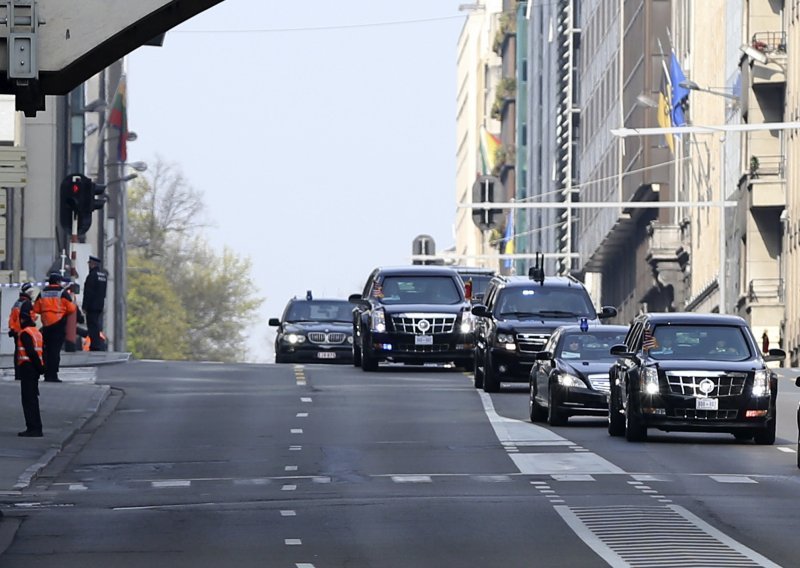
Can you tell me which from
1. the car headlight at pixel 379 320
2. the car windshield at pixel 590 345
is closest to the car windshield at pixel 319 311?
the car headlight at pixel 379 320

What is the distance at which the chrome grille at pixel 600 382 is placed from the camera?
33.1 m

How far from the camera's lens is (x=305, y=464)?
26.7 meters

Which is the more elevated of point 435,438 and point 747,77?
point 747,77

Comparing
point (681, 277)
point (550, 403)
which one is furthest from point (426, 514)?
point (681, 277)

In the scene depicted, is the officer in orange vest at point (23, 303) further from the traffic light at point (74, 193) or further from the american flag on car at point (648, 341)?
the traffic light at point (74, 193)

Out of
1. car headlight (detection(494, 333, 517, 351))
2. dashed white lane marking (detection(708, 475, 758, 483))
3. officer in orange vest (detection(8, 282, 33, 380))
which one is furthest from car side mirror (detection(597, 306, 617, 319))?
dashed white lane marking (detection(708, 475, 758, 483))

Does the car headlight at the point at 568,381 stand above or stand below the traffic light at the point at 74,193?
below

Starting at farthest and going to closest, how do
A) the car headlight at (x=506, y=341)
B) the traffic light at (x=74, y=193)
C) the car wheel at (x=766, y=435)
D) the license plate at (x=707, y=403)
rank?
the traffic light at (x=74, y=193), the car headlight at (x=506, y=341), the car wheel at (x=766, y=435), the license plate at (x=707, y=403)

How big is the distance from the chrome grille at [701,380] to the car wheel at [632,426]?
63cm

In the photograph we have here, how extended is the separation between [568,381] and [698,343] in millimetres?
2878

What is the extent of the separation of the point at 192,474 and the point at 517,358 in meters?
15.2

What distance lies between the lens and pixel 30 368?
30266 mm

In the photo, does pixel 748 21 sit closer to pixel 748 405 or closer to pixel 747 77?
pixel 747 77

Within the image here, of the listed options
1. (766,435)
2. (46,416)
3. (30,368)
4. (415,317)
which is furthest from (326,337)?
(766,435)
